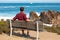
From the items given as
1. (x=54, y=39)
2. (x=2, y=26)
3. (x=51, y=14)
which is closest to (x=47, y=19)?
(x=51, y=14)

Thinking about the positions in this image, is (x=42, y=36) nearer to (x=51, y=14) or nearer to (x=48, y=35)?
(x=48, y=35)

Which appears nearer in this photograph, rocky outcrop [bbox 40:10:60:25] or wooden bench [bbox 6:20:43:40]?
wooden bench [bbox 6:20:43:40]

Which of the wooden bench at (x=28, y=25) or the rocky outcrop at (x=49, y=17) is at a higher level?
the wooden bench at (x=28, y=25)

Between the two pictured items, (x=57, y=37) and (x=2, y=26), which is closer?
(x=57, y=37)

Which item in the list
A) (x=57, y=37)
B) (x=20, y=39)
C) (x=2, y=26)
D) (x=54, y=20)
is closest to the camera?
(x=20, y=39)

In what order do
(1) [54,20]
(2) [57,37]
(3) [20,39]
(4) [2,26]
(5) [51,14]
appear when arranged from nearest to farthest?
(3) [20,39] → (2) [57,37] → (4) [2,26] → (1) [54,20] → (5) [51,14]

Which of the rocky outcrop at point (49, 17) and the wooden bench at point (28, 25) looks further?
the rocky outcrop at point (49, 17)

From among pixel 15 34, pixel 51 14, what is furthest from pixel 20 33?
pixel 51 14

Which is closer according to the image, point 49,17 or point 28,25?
point 28,25

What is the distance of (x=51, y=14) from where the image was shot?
25797 millimetres

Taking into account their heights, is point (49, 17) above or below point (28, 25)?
below

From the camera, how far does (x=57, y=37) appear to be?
12.6 m

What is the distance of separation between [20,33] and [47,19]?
465 inches

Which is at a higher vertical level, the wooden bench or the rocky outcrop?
the wooden bench
